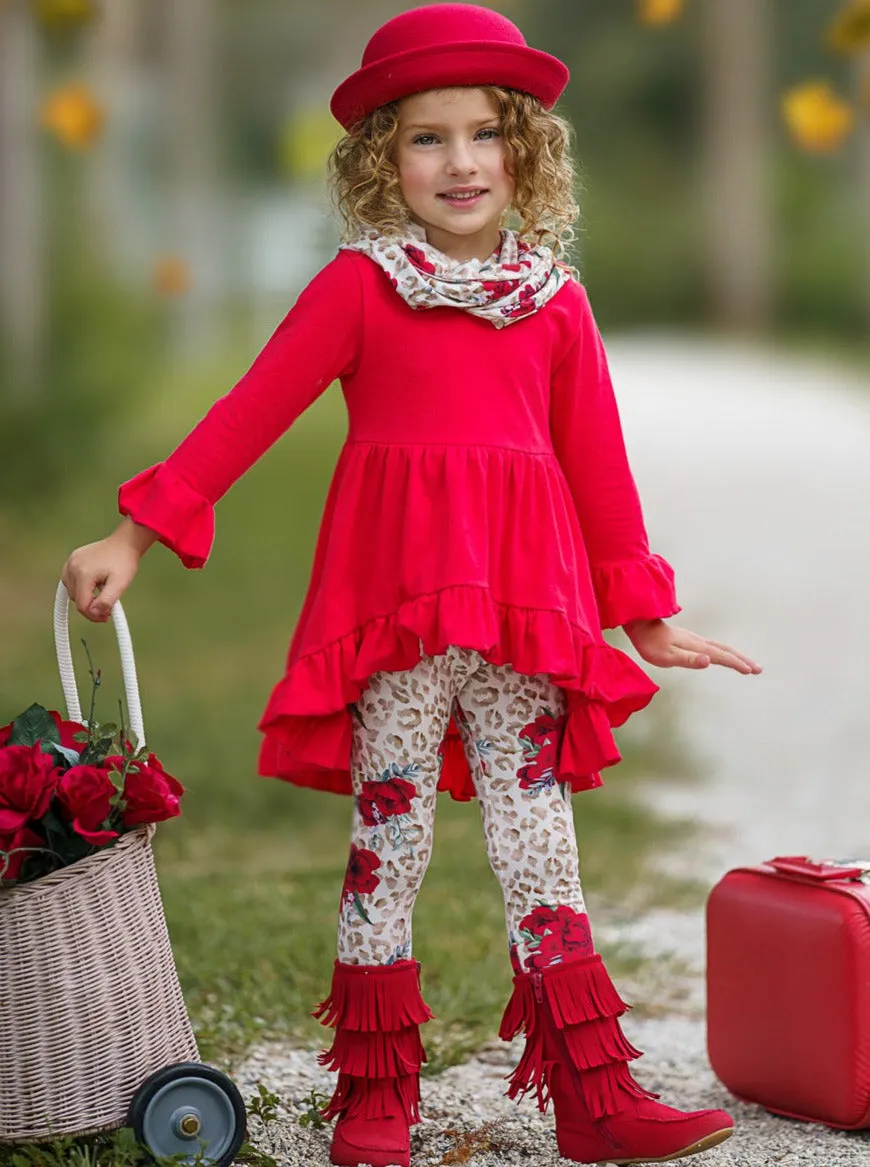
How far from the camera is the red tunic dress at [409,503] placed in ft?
7.59

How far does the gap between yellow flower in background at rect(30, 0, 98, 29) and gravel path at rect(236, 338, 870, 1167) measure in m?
3.10

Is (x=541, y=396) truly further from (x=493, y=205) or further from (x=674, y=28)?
(x=674, y=28)

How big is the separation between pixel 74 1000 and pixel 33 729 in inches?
14.5

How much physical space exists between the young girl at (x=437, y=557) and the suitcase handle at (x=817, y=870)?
436 mm

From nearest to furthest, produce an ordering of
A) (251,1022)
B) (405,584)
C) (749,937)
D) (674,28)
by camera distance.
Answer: (405,584), (749,937), (251,1022), (674,28)

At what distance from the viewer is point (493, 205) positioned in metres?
2.41

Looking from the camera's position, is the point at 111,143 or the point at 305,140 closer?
the point at 111,143

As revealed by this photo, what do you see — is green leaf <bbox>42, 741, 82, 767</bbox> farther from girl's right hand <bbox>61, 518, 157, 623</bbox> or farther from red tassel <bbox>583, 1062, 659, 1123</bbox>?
red tassel <bbox>583, 1062, 659, 1123</bbox>

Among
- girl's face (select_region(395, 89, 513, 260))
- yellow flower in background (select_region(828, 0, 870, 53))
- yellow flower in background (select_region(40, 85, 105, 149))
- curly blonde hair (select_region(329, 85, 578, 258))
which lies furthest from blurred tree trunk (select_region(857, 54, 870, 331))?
girl's face (select_region(395, 89, 513, 260))

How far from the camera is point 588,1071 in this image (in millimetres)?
2365

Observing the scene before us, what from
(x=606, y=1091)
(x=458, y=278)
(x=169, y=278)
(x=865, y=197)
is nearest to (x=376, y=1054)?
(x=606, y=1091)

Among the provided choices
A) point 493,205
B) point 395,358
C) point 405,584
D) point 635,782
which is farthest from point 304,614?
point 635,782

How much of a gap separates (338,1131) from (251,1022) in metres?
0.67

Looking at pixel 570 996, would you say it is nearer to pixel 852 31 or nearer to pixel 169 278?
pixel 852 31
